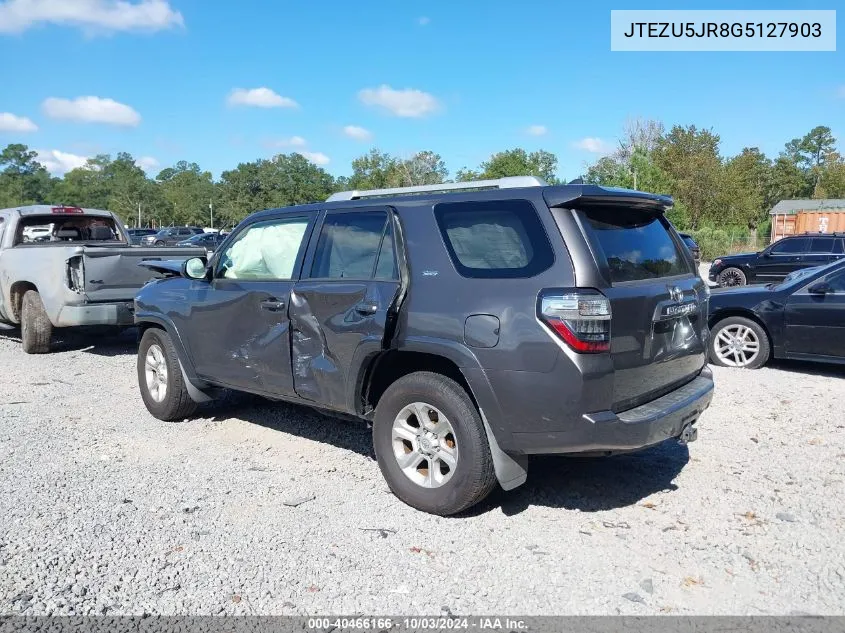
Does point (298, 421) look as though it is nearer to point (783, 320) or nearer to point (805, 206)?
point (783, 320)

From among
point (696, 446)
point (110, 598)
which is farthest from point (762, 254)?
point (110, 598)

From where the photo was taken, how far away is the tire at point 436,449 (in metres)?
3.81

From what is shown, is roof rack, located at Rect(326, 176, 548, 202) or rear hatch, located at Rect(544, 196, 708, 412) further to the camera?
roof rack, located at Rect(326, 176, 548, 202)

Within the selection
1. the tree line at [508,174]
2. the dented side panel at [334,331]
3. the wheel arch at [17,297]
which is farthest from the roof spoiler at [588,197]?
the tree line at [508,174]

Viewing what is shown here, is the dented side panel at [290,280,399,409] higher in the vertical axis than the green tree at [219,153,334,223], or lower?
lower

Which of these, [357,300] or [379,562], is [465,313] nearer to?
[357,300]

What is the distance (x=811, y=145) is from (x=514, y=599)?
115 m

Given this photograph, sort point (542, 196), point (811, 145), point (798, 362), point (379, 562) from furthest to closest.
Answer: point (811, 145) < point (798, 362) < point (542, 196) < point (379, 562)

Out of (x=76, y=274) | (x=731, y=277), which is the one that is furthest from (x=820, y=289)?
(x=731, y=277)

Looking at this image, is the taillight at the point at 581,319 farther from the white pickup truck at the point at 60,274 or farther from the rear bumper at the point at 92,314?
the white pickup truck at the point at 60,274

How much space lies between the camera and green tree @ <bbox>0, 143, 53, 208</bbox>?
106m

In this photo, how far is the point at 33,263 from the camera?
9109 mm

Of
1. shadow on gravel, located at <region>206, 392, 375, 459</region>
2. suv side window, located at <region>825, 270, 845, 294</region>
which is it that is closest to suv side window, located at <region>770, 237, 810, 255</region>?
suv side window, located at <region>825, 270, 845, 294</region>

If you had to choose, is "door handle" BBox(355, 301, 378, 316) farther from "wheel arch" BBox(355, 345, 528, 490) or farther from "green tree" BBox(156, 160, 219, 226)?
"green tree" BBox(156, 160, 219, 226)
